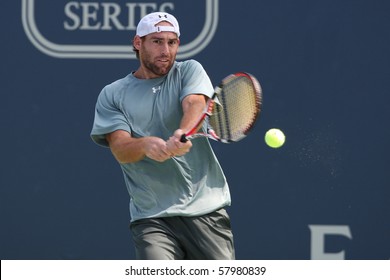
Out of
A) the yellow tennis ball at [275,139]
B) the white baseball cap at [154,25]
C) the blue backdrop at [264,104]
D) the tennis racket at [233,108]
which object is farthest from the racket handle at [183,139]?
the blue backdrop at [264,104]

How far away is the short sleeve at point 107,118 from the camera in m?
5.18

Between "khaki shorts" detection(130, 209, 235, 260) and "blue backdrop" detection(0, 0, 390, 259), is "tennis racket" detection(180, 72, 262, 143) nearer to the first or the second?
"khaki shorts" detection(130, 209, 235, 260)

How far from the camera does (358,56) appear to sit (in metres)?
6.79

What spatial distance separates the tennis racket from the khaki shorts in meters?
0.36

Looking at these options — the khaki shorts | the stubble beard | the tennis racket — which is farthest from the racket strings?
the khaki shorts

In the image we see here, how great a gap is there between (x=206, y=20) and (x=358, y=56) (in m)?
0.91

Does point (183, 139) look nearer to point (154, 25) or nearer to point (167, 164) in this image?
point (167, 164)

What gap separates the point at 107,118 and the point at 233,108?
564 mm

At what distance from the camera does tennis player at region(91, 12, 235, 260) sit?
5.13 m

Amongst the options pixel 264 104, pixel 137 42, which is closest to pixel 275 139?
pixel 137 42

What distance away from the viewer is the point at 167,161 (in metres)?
5.14

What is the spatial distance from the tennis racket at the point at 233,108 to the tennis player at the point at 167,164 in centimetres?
7

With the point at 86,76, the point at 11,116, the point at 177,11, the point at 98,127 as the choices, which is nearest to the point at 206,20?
the point at 177,11
